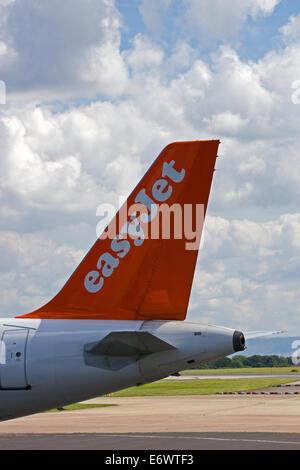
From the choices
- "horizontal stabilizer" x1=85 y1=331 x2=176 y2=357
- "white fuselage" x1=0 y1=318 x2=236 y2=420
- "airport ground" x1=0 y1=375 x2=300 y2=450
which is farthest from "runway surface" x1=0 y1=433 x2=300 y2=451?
"horizontal stabilizer" x1=85 y1=331 x2=176 y2=357

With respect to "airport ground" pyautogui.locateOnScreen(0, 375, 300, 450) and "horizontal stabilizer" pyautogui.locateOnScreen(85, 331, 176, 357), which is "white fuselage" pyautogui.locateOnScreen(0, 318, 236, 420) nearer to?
"horizontal stabilizer" pyautogui.locateOnScreen(85, 331, 176, 357)

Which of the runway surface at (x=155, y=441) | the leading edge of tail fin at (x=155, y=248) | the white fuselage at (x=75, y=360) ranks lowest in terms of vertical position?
the runway surface at (x=155, y=441)

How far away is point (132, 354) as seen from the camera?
19.8 meters

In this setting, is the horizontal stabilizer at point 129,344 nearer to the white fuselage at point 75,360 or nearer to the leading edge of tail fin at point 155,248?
the white fuselage at point 75,360

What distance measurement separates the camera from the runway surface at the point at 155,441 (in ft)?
115

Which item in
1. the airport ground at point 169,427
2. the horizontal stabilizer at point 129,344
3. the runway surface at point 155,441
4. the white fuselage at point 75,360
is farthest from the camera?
the airport ground at point 169,427

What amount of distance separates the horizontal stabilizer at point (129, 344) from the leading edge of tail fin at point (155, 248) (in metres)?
1.44

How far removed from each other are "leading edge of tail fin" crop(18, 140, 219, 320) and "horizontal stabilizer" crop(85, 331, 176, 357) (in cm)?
144

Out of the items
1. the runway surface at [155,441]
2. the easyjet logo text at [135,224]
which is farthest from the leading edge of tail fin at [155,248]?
the runway surface at [155,441]

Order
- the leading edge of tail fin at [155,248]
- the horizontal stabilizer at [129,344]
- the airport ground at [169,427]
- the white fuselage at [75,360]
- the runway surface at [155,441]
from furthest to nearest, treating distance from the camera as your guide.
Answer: the airport ground at [169,427]
the runway surface at [155,441]
the leading edge of tail fin at [155,248]
the white fuselage at [75,360]
the horizontal stabilizer at [129,344]

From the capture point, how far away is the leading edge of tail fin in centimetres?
2072

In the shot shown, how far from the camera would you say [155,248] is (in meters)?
20.8

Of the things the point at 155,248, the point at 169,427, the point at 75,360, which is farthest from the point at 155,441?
the point at 155,248
